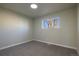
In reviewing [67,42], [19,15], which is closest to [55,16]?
[67,42]

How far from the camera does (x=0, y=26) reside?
8.82 feet

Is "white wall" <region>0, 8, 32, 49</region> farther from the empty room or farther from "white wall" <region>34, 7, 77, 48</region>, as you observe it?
"white wall" <region>34, 7, 77, 48</region>

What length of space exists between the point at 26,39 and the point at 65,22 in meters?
3.20

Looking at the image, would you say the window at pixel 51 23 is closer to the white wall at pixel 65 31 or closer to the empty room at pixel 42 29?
the empty room at pixel 42 29

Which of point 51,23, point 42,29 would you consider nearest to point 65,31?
point 51,23

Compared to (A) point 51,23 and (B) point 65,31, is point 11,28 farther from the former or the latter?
(B) point 65,31

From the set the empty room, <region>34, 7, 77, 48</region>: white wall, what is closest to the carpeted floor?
the empty room

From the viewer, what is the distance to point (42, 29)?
4.41 m

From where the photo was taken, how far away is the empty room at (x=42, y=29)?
8.07ft

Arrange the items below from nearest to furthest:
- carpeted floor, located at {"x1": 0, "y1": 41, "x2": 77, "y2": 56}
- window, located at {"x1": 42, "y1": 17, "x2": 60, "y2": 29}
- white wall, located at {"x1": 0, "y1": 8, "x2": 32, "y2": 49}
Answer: carpeted floor, located at {"x1": 0, "y1": 41, "x2": 77, "y2": 56} → white wall, located at {"x1": 0, "y1": 8, "x2": 32, "y2": 49} → window, located at {"x1": 42, "y1": 17, "x2": 60, "y2": 29}

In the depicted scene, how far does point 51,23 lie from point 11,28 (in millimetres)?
2713

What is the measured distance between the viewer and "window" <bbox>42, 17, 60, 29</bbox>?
3.55 m

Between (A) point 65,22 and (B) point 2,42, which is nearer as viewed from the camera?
(B) point 2,42

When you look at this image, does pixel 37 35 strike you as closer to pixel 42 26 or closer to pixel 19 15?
pixel 42 26
